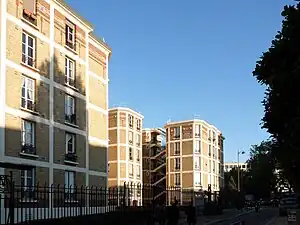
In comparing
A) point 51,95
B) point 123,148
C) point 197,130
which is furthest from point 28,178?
point 197,130

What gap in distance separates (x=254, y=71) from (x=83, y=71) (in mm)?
38972

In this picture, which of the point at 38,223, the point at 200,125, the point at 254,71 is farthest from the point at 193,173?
the point at 254,71

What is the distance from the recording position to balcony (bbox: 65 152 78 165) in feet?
154

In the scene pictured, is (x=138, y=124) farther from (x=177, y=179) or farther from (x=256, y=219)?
(x=256, y=219)

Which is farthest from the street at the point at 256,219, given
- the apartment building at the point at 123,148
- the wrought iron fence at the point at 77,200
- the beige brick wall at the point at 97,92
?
the apartment building at the point at 123,148

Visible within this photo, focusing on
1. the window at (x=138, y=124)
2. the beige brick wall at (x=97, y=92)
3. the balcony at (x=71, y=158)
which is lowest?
the balcony at (x=71, y=158)

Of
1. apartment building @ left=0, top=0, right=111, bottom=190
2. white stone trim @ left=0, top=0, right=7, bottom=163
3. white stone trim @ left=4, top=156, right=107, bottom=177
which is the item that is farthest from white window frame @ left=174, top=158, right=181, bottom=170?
white stone trim @ left=0, top=0, right=7, bottom=163

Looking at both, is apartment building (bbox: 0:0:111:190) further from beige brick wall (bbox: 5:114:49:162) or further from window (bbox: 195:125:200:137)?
window (bbox: 195:125:200:137)

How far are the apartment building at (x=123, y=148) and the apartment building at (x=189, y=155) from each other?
10436 mm

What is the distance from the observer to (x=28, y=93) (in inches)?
1655

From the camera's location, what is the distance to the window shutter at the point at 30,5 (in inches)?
1640

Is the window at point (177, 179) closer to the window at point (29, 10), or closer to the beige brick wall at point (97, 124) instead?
the beige brick wall at point (97, 124)

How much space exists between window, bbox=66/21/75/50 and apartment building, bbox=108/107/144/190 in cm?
5815

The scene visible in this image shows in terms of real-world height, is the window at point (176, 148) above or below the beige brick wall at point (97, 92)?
below
